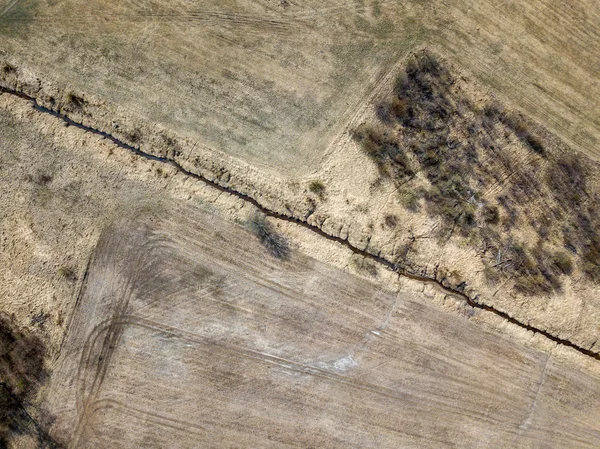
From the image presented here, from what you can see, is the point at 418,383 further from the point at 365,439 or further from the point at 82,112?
the point at 82,112

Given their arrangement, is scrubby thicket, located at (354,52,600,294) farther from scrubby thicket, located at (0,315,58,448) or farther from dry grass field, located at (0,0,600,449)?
scrubby thicket, located at (0,315,58,448)

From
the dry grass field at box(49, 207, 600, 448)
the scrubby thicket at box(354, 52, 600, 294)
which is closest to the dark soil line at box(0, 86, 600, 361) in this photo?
the dry grass field at box(49, 207, 600, 448)

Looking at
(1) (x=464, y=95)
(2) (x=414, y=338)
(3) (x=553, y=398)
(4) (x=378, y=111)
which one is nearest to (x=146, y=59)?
(4) (x=378, y=111)

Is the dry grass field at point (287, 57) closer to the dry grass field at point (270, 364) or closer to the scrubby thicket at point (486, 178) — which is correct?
the scrubby thicket at point (486, 178)

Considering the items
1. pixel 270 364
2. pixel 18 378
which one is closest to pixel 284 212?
pixel 270 364

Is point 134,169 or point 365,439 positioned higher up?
point 134,169

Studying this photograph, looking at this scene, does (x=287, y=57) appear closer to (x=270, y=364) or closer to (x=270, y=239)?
(x=270, y=239)

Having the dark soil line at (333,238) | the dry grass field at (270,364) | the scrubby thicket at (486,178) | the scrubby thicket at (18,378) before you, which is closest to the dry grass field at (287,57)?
the scrubby thicket at (486,178)

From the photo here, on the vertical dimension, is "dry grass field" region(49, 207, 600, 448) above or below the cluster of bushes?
below

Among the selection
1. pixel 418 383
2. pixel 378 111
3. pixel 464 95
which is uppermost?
pixel 464 95
